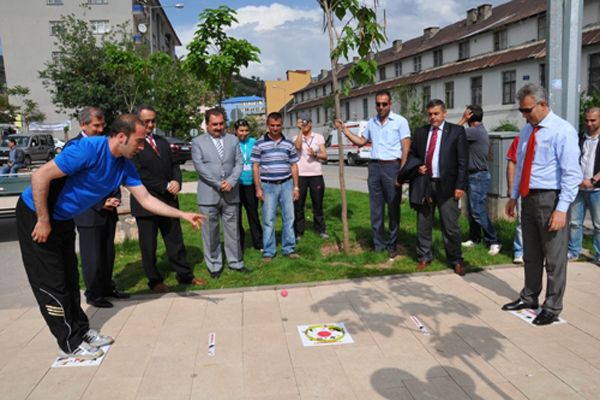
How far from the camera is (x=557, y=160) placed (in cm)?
426

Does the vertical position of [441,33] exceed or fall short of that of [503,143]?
it exceeds it

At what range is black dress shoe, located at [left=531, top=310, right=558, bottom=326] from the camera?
14.1 ft

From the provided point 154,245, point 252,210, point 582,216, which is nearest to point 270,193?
point 252,210

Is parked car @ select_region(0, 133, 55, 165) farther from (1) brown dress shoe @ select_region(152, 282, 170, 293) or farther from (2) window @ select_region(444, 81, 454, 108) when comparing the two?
(2) window @ select_region(444, 81, 454, 108)

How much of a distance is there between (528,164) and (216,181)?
334 centimetres

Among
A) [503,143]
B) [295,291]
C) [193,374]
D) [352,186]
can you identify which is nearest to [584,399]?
[193,374]

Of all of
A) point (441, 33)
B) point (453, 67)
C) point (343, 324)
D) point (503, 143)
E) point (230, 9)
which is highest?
point (441, 33)

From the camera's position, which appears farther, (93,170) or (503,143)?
(503,143)

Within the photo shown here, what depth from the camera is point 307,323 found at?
455cm

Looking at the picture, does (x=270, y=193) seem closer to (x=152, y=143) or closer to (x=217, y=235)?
(x=217, y=235)

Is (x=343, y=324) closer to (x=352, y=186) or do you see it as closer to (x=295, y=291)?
(x=295, y=291)

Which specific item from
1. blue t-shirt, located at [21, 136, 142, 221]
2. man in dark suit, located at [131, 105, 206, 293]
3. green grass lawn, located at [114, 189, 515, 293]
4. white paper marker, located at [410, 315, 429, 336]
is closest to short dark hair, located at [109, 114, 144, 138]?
blue t-shirt, located at [21, 136, 142, 221]

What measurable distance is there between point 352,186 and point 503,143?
805cm

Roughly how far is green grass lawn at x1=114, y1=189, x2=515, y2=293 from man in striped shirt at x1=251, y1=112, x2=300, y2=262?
1.56ft
